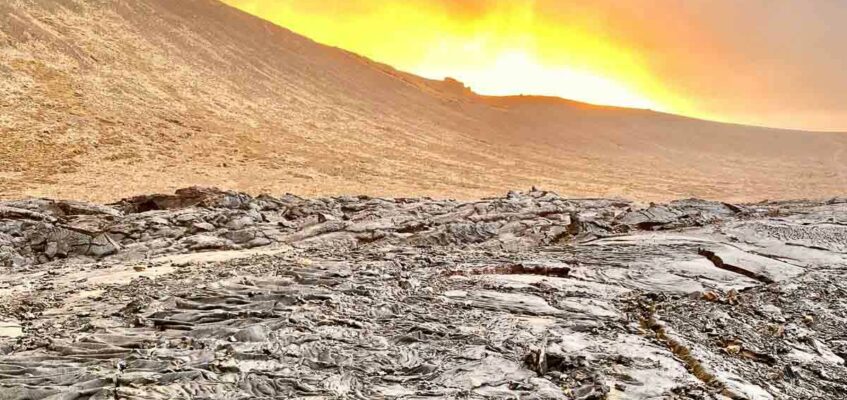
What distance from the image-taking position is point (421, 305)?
741 centimetres

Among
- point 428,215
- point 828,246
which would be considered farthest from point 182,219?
point 828,246

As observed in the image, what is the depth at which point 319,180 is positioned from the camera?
1040 inches

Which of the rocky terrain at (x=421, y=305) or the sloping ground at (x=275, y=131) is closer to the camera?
the rocky terrain at (x=421, y=305)

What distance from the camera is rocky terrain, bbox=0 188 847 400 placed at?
5309 millimetres

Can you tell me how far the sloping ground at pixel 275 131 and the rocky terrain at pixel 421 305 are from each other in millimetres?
10457

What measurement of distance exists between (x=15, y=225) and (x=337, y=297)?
768cm

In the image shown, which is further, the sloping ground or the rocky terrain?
the sloping ground

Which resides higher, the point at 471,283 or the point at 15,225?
the point at 471,283

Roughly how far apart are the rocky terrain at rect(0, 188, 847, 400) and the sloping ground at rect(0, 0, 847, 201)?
34.3 ft

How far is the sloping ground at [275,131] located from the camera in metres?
24.6

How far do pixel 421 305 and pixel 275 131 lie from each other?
29.4m

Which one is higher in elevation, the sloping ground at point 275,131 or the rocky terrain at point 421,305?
the sloping ground at point 275,131

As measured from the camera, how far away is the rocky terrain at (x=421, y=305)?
5309 millimetres

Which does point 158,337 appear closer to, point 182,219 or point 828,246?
point 182,219
